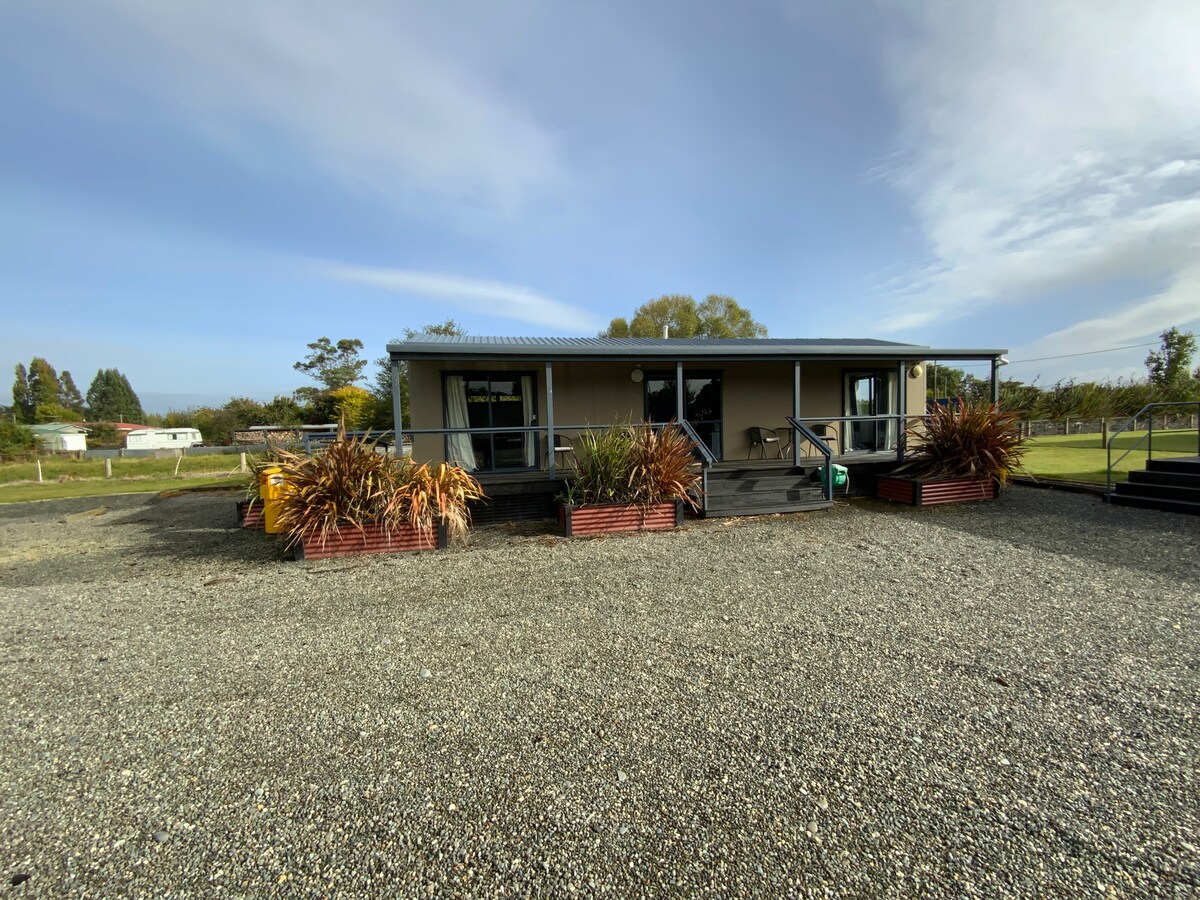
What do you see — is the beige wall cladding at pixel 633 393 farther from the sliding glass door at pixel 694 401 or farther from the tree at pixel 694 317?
the tree at pixel 694 317

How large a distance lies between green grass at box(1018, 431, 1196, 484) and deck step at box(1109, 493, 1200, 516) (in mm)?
1622

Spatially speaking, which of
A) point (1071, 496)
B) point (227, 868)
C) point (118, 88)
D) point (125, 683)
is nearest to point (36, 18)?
point (118, 88)

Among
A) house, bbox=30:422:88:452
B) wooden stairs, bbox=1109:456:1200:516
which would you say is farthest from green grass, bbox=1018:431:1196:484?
house, bbox=30:422:88:452

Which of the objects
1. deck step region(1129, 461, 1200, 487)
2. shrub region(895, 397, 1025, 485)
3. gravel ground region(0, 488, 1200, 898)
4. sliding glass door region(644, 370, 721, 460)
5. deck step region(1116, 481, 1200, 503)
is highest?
sliding glass door region(644, 370, 721, 460)

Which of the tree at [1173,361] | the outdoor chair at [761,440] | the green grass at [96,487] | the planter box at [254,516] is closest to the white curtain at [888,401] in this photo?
the outdoor chair at [761,440]

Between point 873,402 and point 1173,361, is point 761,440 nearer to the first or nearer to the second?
point 873,402

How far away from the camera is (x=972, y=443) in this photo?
319 inches

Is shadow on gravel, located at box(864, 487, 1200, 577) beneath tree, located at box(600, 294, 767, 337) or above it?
beneath

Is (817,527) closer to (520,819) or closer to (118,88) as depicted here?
(520,819)

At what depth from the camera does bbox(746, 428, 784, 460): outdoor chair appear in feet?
33.1

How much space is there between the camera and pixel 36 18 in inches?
255

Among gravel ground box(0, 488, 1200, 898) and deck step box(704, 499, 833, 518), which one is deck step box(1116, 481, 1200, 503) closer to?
gravel ground box(0, 488, 1200, 898)

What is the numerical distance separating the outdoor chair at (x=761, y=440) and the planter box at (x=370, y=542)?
6711 millimetres

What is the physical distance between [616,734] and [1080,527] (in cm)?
717
